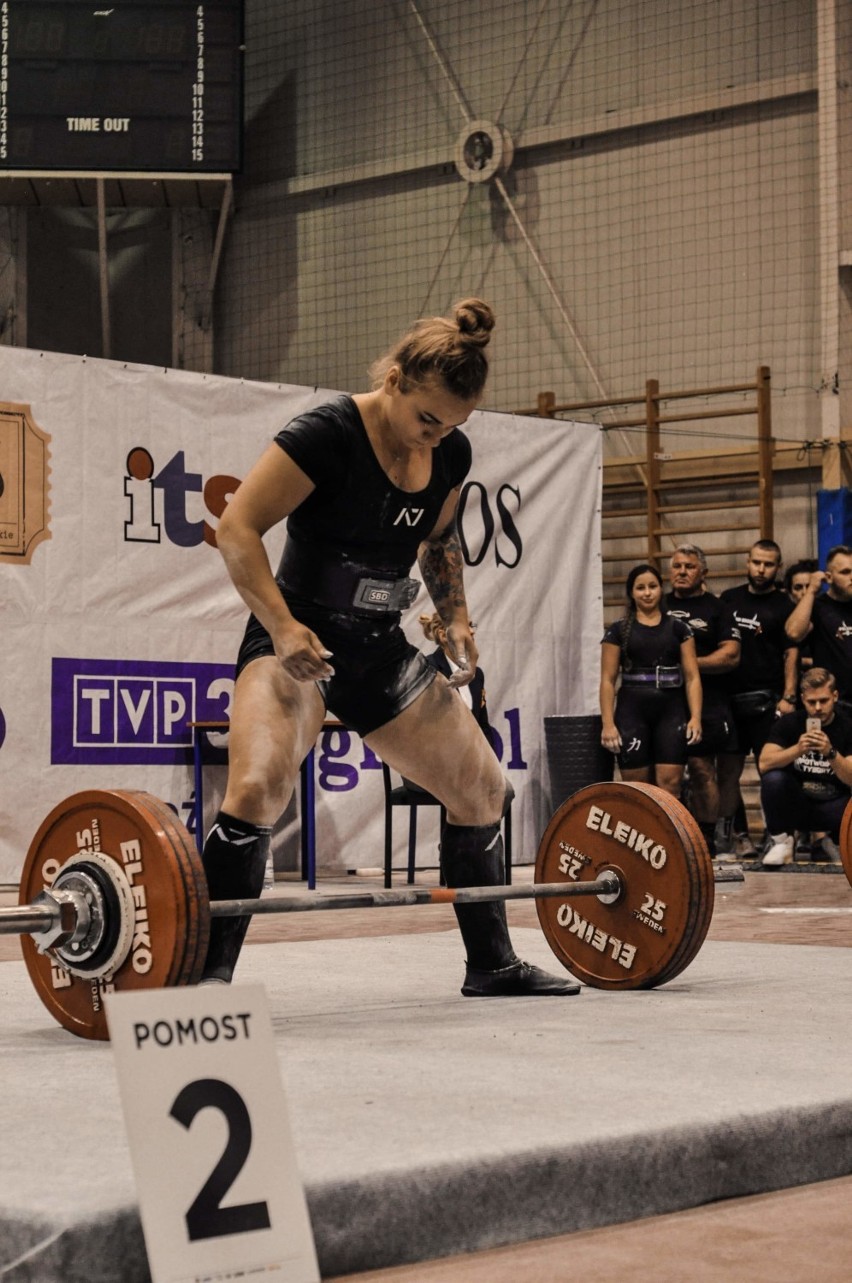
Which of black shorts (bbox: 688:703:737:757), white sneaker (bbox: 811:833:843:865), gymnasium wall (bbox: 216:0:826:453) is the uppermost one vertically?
gymnasium wall (bbox: 216:0:826:453)

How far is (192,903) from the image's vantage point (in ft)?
8.33

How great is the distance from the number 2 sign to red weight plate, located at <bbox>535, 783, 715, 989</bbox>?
1666mm

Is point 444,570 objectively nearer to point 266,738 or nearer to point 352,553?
point 352,553

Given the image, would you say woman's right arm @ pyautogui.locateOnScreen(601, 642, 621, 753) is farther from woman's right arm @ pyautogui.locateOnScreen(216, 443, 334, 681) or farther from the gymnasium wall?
woman's right arm @ pyautogui.locateOnScreen(216, 443, 334, 681)

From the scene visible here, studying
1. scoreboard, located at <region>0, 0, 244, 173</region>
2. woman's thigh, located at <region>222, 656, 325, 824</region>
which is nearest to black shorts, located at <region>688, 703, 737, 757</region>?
scoreboard, located at <region>0, 0, 244, 173</region>

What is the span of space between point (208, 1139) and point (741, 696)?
6.72 m

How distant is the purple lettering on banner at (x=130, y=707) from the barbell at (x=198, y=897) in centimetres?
342

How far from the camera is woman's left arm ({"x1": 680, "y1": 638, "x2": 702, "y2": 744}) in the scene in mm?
7715

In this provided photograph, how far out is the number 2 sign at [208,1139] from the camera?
1.49 m

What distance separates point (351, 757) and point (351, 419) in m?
4.41

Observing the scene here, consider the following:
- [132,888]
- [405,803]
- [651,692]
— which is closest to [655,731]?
[651,692]

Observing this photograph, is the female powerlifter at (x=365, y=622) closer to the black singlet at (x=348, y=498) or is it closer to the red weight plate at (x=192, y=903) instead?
the black singlet at (x=348, y=498)

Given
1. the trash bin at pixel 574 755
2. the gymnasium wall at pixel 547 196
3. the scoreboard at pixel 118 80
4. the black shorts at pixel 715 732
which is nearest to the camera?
the trash bin at pixel 574 755

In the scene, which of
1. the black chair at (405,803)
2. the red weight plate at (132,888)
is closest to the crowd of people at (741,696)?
the black chair at (405,803)
